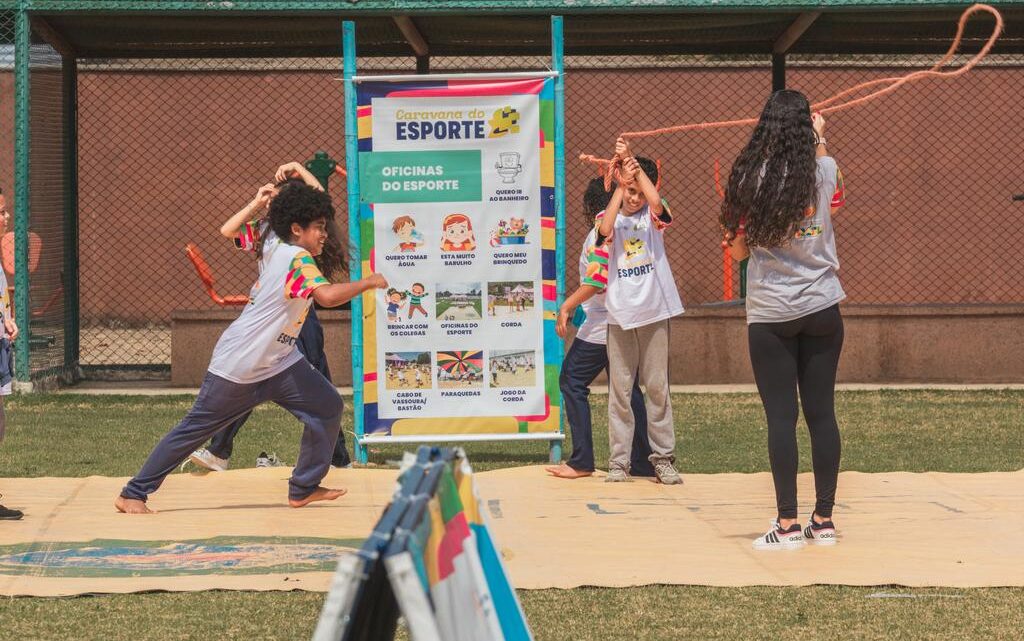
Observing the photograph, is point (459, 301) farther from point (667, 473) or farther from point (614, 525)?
point (614, 525)

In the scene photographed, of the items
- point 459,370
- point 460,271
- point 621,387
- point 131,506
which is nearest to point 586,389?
point 621,387

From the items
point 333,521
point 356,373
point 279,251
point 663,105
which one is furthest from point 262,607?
point 663,105

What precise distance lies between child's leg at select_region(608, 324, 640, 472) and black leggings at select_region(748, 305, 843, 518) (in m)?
1.64

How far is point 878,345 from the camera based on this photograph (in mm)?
12391

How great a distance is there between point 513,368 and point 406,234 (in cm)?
98

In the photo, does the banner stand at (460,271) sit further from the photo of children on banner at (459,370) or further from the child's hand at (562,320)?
the child's hand at (562,320)

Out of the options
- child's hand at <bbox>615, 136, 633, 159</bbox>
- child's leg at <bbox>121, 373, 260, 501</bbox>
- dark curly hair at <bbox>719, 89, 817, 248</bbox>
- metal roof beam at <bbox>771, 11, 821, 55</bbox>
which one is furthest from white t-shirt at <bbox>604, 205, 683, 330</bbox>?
metal roof beam at <bbox>771, 11, 821, 55</bbox>

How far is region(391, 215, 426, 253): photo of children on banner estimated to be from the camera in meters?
8.55

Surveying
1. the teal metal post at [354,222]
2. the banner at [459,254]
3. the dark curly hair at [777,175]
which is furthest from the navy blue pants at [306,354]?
the dark curly hair at [777,175]

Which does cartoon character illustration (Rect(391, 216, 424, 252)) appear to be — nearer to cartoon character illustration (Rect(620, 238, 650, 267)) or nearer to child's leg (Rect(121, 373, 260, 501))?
cartoon character illustration (Rect(620, 238, 650, 267))

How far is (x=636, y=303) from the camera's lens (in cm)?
758

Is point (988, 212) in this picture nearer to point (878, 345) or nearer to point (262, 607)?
point (878, 345)

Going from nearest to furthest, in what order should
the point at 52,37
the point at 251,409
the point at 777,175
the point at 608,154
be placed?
1. the point at 777,175
2. the point at 251,409
3. the point at 52,37
4. the point at 608,154

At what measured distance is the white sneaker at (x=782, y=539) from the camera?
5.96 meters
